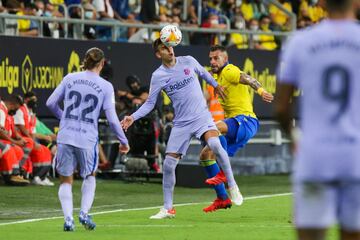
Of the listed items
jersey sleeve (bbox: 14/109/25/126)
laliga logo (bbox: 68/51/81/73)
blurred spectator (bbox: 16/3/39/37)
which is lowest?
jersey sleeve (bbox: 14/109/25/126)

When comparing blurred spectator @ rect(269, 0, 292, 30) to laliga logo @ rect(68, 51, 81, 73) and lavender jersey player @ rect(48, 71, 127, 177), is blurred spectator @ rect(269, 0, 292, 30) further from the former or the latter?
lavender jersey player @ rect(48, 71, 127, 177)

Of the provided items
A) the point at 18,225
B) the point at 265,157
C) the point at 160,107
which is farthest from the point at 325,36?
the point at 265,157

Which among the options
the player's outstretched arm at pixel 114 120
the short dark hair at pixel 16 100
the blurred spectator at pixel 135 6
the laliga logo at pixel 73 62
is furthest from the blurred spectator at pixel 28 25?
the player's outstretched arm at pixel 114 120

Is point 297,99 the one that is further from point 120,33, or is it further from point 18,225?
point 18,225

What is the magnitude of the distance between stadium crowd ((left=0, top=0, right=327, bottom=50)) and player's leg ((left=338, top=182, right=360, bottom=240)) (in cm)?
1569

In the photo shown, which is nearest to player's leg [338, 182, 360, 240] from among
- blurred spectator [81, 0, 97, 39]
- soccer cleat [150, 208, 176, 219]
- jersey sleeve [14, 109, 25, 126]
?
soccer cleat [150, 208, 176, 219]

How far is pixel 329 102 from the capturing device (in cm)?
677

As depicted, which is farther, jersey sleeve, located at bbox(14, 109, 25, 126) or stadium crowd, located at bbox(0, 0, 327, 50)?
stadium crowd, located at bbox(0, 0, 327, 50)

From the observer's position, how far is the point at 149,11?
25.2m

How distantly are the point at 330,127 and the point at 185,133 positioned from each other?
810 cm

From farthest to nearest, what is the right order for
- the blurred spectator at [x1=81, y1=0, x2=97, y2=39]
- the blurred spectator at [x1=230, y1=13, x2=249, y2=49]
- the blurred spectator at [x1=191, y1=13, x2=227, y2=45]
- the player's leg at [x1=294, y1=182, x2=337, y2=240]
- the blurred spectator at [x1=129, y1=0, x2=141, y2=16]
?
the blurred spectator at [x1=230, y1=13, x2=249, y2=49] → the blurred spectator at [x1=191, y1=13, x2=227, y2=45] → the blurred spectator at [x1=129, y1=0, x2=141, y2=16] → the blurred spectator at [x1=81, y1=0, x2=97, y2=39] → the player's leg at [x1=294, y1=182, x2=337, y2=240]

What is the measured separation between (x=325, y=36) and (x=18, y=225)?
744 centimetres

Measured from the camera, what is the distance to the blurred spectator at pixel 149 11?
987 inches

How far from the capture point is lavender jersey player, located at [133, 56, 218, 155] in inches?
583
